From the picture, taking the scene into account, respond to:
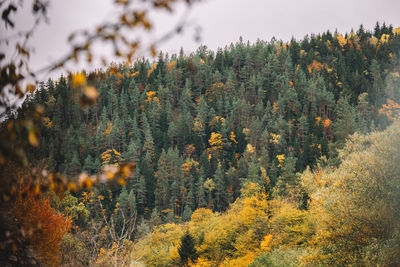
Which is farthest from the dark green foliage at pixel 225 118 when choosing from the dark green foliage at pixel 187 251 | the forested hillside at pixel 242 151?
the dark green foliage at pixel 187 251

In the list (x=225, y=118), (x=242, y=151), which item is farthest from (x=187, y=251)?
(x=225, y=118)

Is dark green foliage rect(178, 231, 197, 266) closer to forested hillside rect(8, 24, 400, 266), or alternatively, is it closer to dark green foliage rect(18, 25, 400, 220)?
forested hillside rect(8, 24, 400, 266)

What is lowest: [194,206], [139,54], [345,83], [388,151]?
[194,206]

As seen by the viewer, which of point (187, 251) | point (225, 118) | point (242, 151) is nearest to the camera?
point (187, 251)

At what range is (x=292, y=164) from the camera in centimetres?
6606

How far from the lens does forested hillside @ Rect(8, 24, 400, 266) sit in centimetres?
1564

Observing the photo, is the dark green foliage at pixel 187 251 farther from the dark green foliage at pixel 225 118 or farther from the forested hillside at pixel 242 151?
the dark green foliage at pixel 225 118

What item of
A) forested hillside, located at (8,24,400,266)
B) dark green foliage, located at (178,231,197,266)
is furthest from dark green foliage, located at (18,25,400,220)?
dark green foliage, located at (178,231,197,266)

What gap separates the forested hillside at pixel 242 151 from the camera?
1564 centimetres

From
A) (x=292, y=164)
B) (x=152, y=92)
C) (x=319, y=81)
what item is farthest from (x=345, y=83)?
(x=152, y=92)

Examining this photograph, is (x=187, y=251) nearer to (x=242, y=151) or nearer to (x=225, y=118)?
(x=242, y=151)

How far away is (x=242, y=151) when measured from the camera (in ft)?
288

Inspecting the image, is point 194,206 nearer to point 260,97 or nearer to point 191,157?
point 191,157

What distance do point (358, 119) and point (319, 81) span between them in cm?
2436
